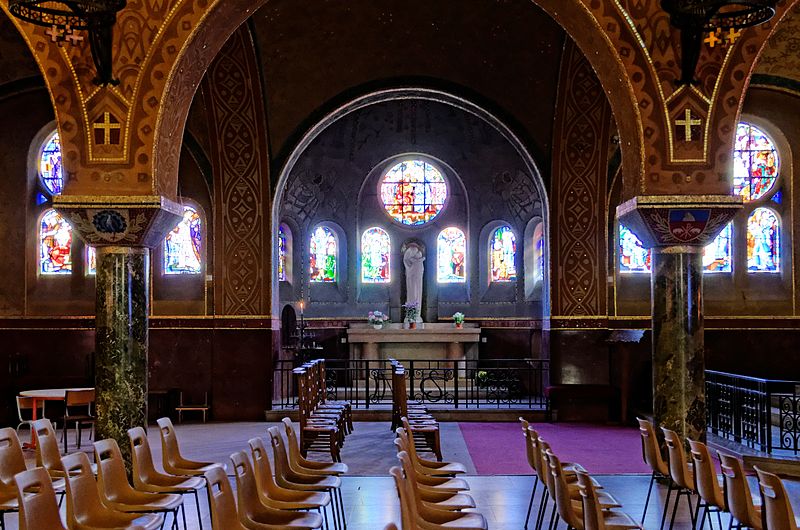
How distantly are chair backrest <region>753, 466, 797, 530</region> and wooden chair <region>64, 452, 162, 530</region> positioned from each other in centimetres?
378

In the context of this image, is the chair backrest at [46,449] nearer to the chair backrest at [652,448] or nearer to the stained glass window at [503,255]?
the chair backrest at [652,448]

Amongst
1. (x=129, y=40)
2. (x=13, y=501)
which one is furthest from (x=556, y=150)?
(x=13, y=501)

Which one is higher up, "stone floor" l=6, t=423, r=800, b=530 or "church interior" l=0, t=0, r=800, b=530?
"church interior" l=0, t=0, r=800, b=530

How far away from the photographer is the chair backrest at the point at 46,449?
7617 millimetres

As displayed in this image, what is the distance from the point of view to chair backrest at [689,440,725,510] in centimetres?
682

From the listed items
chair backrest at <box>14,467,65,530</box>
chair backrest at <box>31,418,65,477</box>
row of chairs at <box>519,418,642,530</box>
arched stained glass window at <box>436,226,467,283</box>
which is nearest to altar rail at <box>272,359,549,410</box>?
arched stained glass window at <box>436,226,467,283</box>

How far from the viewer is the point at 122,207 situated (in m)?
9.44

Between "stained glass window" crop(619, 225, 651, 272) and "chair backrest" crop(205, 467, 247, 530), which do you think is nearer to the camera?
"chair backrest" crop(205, 467, 247, 530)

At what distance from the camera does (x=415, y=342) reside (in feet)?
66.0

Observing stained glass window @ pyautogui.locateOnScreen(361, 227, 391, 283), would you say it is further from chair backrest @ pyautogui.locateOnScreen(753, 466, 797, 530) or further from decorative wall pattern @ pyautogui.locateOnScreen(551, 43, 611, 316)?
chair backrest @ pyautogui.locateOnScreen(753, 466, 797, 530)

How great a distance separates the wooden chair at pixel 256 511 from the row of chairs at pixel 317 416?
410 cm

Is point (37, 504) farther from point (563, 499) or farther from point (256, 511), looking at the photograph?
point (563, 499)

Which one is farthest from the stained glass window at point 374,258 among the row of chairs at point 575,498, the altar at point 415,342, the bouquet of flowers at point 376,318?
the row of chairs at point 575,498

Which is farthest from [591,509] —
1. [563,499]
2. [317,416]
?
[317,416]
